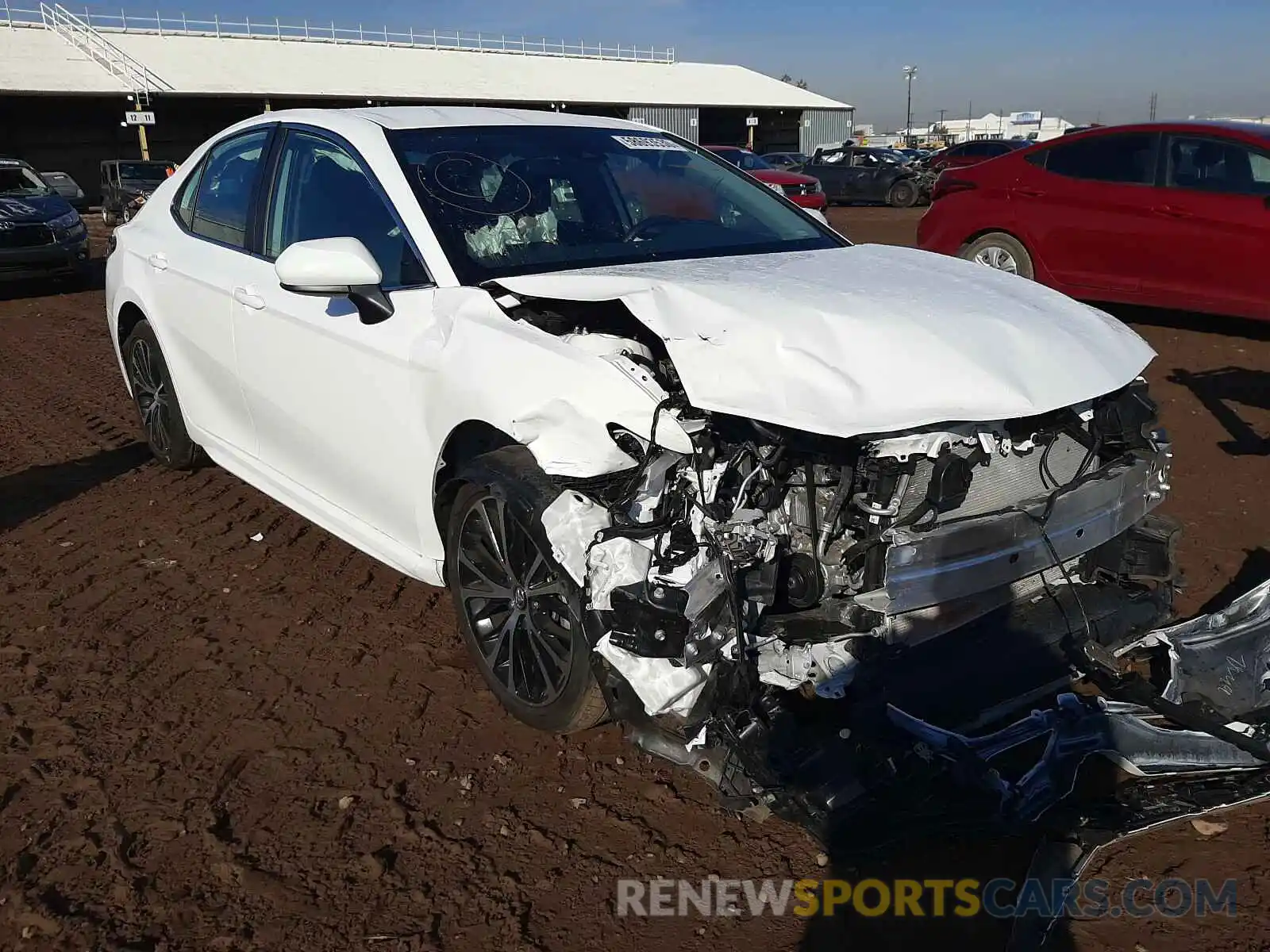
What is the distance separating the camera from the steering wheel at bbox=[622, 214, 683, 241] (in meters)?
3.85

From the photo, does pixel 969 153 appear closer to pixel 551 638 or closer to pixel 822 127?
pixel 551 638

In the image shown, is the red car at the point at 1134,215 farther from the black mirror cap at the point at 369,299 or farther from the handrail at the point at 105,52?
the handrail at the point at 105,52

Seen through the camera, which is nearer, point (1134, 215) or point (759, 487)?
point (759, 487)

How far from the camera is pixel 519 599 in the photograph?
323 cm

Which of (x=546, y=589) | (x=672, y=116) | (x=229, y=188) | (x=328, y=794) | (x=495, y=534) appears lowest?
(x=328, y=794)

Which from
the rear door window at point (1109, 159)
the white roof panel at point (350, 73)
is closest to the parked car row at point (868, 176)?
the white roof panel at point (350, 73)

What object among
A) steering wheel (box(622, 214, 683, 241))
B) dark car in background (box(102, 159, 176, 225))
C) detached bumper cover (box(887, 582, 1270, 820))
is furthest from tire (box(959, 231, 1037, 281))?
dark car in background (box(102, 159, 176, 225))

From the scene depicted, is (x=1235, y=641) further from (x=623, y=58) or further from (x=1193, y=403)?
(x=623, y=58)

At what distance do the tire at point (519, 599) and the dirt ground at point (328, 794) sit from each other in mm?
169

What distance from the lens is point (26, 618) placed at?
13.7ft

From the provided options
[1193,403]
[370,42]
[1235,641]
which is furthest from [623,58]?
[1235,641]

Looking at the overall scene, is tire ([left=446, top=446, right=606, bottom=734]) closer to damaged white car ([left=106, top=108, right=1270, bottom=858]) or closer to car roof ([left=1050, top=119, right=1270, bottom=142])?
damaged white car ([left=106, top=108, right=1270, bottom=858])

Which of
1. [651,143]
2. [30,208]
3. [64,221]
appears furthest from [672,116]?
[651,143]

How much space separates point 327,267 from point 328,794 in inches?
62.3
